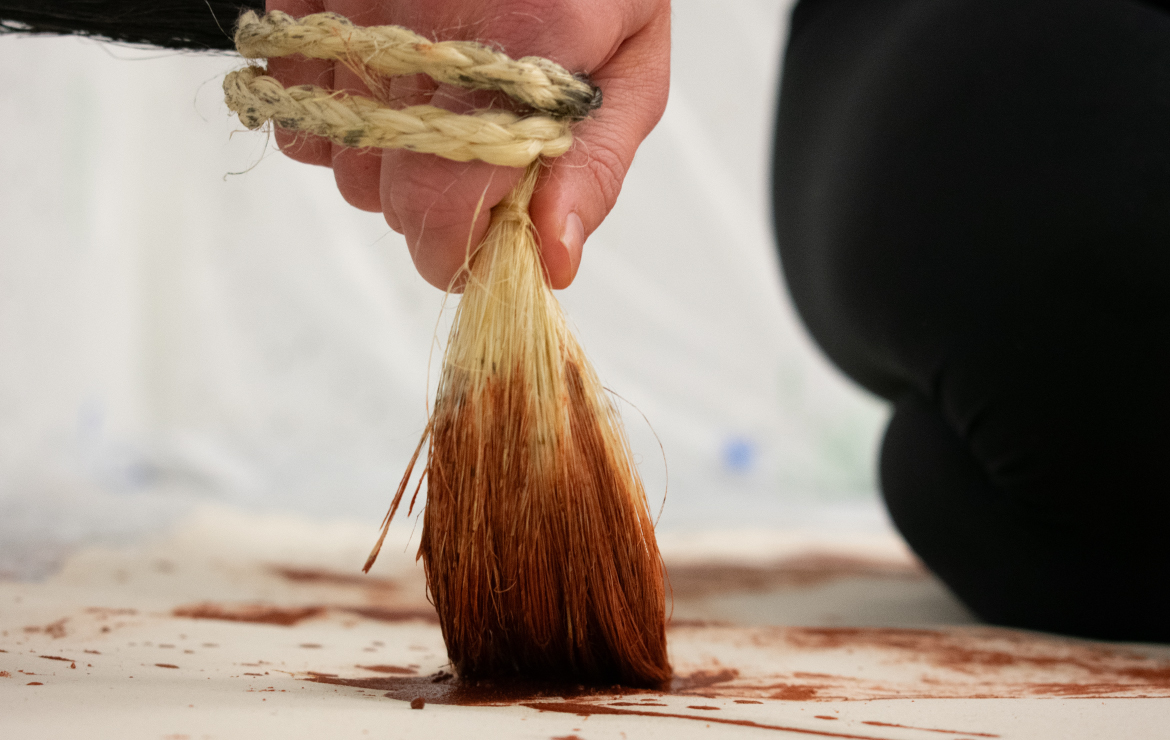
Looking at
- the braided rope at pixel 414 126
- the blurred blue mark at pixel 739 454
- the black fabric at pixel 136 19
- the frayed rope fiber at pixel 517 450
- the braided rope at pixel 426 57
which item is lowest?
the frayed rope fiber at pixel 517 450

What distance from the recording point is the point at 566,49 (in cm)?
51

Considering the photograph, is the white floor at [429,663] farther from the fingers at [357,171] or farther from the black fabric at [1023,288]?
the fingers at [357,171]

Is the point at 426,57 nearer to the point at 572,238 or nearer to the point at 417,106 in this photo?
the point at 417,106

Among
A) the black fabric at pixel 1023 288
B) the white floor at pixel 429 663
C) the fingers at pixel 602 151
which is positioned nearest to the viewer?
the white floor at pixel 429 663

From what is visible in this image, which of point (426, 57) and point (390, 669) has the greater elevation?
point (426, 57)

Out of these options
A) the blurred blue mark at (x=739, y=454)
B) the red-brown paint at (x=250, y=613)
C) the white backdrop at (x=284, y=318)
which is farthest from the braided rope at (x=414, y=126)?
the blurred blue mark at (x=739, y=454)

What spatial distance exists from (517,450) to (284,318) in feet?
4.38

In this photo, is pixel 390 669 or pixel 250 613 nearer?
pixel 390 669

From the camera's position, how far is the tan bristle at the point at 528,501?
0.52 m

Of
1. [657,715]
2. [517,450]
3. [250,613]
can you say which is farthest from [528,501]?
[250,613]

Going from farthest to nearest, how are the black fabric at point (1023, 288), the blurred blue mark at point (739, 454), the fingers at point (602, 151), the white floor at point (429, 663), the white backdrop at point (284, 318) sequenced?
the blurred blue mark at point (739, 454) → the white backdrop at point (284, 318) → the black fabric at point (1023, 288) → the fingers at point (602, 151) → the white floor at point (429, 663)

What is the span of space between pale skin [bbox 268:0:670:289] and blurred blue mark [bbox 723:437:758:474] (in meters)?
1.31

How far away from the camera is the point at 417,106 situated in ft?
1.63

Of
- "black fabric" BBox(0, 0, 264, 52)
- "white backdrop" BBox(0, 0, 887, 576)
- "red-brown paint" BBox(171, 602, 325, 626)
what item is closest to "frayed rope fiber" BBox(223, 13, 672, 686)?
"black fabric" BBox(0, 0, 264, 52)
